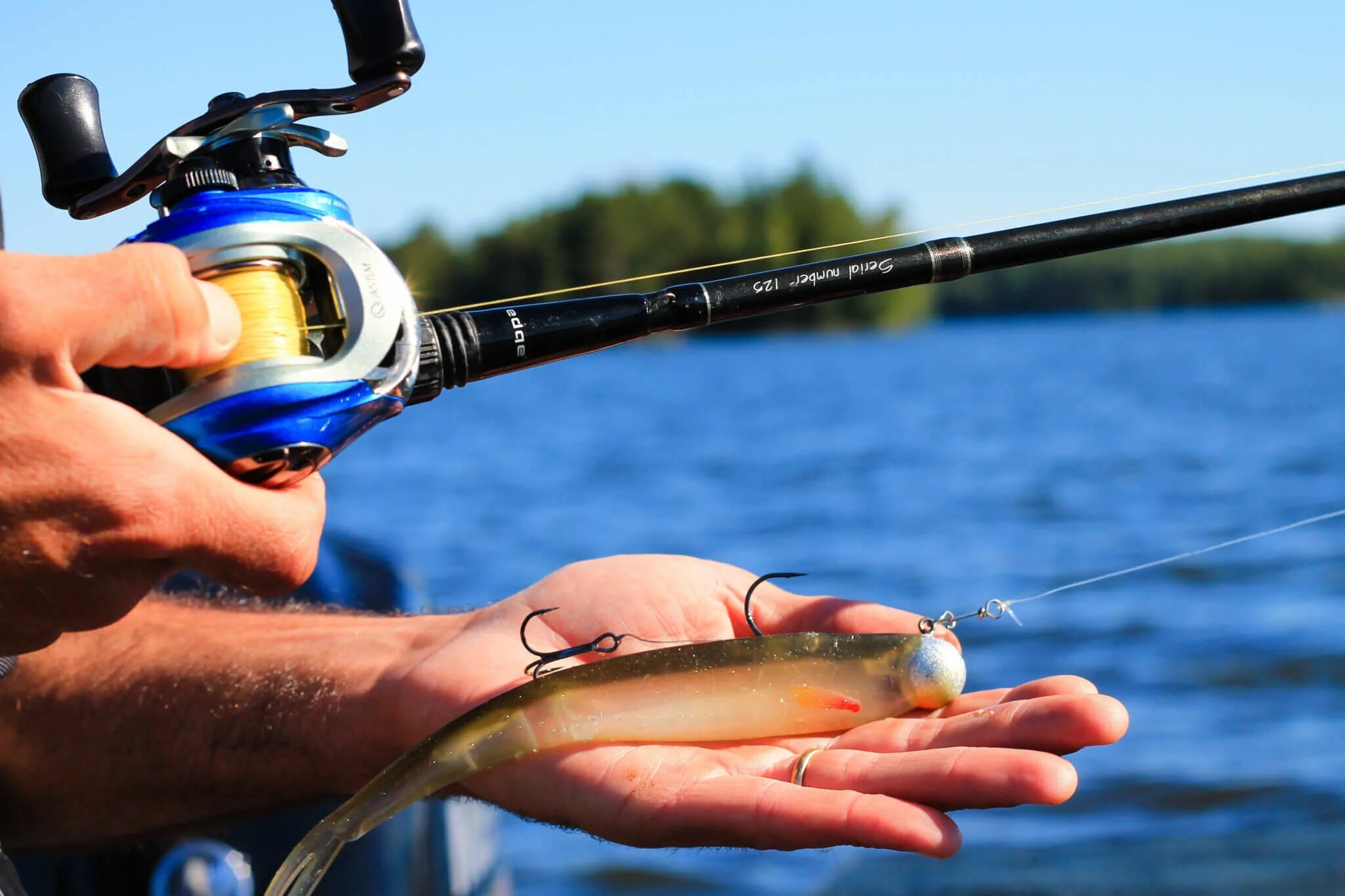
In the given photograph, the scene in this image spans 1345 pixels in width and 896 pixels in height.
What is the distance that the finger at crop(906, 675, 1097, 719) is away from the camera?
7.12 feet

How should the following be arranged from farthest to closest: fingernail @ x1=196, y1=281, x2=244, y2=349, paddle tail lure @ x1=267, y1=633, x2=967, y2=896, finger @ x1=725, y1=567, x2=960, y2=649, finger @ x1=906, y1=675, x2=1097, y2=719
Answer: finger @ x1=725, y1=567, x2=960, y2=649 → paddle tail lure @ x1=267, y1=633, x2=967, y2=896 → finger @ x1=906, y1=675, x2=1097, y2=719 → fingernail @ x1=196, y1=281, x2=244, y2=349

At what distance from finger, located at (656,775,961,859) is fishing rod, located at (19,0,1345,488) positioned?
2.54ft

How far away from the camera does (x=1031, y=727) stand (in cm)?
209

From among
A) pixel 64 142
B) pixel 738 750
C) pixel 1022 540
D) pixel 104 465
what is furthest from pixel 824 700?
pixel 1022 540

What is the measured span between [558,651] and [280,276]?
4.05ft

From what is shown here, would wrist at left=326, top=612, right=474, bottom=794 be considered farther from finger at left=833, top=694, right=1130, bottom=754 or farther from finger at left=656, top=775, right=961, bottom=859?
finger at left=833, top=694, right=1130, bottom=754

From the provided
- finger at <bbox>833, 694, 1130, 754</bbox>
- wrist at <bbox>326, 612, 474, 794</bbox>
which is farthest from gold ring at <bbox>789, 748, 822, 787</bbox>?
wrist at <bbox>326, 612, 474, 794</bbox>

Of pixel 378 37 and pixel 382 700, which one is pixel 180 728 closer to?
pixel 382 700

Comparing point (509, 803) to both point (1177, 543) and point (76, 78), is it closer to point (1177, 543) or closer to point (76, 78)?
point (76, 78)

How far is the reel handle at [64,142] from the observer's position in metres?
1.96

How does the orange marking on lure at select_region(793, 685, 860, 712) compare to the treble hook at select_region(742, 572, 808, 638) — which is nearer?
the orange marking on lure at select_region(793, 685, 860, 712)

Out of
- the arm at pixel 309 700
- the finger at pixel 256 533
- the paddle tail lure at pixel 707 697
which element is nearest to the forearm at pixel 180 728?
the arm at pixel 309 700

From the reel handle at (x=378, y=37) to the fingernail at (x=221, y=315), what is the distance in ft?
1.44

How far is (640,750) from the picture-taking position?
2.34 m
